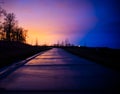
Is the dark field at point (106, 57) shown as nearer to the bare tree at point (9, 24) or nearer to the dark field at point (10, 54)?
the dark field at point (10, 54)

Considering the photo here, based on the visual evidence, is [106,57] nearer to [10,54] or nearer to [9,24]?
[10,54]

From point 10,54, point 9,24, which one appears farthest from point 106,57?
point 9,24

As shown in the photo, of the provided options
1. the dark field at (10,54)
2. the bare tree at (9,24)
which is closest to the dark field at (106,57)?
the dark field at (10,54)

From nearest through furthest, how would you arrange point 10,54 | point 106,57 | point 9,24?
point 106,57 → point 10,54 → point 9,24

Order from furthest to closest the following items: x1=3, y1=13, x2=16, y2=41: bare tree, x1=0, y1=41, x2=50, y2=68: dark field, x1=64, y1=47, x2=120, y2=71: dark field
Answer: x1=3, y1=13, x2=16, y2=41: bare tree < x1=0, y1=41, x2=50, y2=68: dark field < x1=64, y1=47, x2=120, y2=71: dark field

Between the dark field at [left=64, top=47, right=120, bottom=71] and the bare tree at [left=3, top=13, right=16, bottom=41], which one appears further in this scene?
the bare tree at [left=3, top=13, right=16, bottom=41]

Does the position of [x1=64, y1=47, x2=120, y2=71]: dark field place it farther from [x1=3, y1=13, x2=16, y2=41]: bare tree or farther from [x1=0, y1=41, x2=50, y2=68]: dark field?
[x1=3, y1=13, x2=16, y2=41]: bare tree

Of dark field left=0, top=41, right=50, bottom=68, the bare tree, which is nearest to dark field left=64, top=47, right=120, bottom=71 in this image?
dark field left=0, top=41, right=50, bottom=68

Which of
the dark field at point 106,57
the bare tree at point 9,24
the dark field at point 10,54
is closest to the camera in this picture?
the dark field at point 106,57

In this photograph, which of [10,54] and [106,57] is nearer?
[106,57]

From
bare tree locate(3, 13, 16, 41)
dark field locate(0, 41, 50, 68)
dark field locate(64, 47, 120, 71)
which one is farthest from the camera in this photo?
bare tree locate(3, 13, 16, 41)

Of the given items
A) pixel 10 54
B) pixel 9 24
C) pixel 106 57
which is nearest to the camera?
pixel 106 57

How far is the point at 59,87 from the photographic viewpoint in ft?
36.8

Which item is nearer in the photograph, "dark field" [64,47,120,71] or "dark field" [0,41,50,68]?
"dark field" [64,47,120,71]
